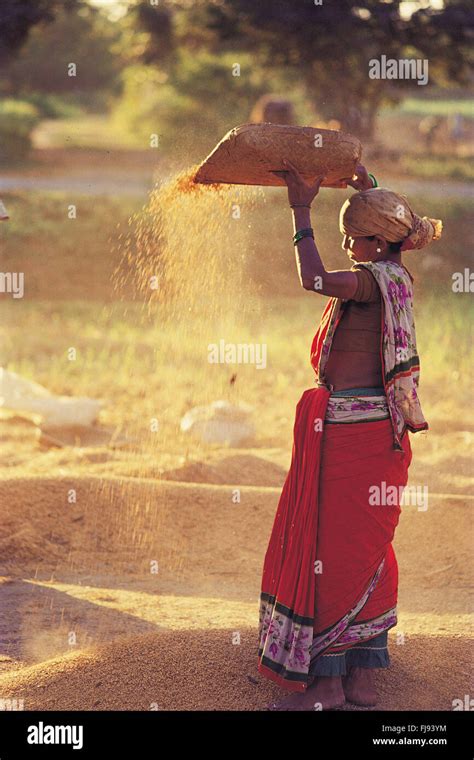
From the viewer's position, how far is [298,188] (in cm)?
354

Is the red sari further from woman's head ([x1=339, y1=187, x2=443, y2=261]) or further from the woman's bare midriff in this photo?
woman's head ([x1=339, y1=187, x2=443, y2=261])

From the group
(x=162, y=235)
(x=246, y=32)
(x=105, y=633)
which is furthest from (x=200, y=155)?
(x=246, y=32)

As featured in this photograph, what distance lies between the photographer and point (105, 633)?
14.1 feet

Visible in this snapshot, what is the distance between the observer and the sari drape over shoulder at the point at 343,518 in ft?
11.5

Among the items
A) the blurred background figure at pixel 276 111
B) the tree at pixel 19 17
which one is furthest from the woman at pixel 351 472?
the blurred background figure at pixel 276 111

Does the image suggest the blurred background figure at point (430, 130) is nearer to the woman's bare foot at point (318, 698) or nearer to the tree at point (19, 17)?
the tree at point (19, 17)

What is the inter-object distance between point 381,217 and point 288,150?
373 millimetres

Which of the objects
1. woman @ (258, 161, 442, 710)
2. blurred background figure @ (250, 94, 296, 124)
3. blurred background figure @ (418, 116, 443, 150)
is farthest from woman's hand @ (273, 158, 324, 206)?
blurred background figure @ (418, 116, 443, 150)

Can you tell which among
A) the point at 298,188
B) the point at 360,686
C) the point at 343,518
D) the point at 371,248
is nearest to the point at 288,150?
the point at 298,188

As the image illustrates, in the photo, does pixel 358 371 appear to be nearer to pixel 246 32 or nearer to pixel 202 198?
pixel 202 198

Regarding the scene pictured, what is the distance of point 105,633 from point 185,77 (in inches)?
788

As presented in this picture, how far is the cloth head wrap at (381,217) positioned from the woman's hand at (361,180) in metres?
0.22

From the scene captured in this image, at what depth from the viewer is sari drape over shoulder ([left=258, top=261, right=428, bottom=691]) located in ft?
11.5

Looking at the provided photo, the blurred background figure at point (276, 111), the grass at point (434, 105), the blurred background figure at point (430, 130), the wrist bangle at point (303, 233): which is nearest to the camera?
the wrist bangle at point (303, 233)
